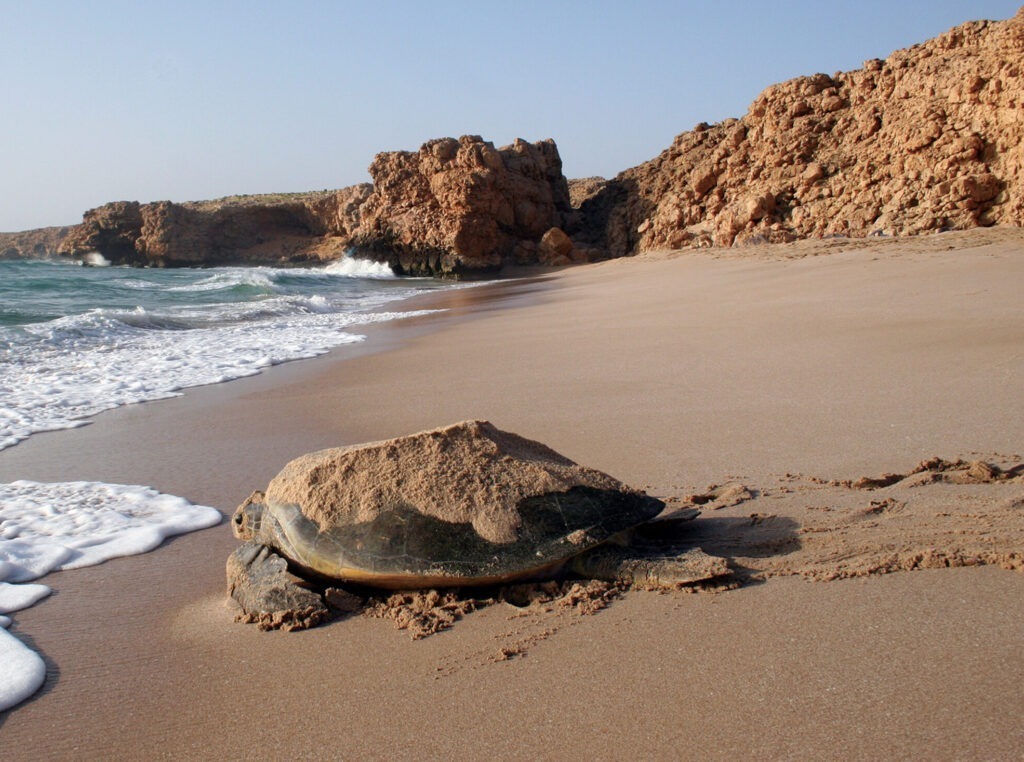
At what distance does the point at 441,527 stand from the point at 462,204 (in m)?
25.8

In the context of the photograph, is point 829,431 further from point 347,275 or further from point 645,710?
point 347,275

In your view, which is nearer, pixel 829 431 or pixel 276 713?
pixel 276 713

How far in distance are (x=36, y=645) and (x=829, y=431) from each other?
372 cm

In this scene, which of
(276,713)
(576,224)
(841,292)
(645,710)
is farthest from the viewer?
(576,224)

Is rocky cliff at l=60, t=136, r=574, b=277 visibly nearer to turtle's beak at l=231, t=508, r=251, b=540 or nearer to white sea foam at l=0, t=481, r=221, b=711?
white sea foam at l=0, t=481, r=221, b=711

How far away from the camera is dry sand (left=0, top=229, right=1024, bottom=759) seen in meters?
1.87

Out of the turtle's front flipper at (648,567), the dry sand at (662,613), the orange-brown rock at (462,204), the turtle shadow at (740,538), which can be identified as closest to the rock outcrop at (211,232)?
the orange-brown rock at (462,204)

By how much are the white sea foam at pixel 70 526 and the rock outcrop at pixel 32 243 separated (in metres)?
65.3

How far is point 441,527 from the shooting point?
2.68 m

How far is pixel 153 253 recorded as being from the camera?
138 feet

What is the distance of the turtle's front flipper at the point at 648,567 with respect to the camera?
2553 millimetres

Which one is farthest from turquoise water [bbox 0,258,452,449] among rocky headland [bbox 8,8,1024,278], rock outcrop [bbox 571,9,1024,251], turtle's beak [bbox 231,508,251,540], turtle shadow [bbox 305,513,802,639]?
rock outcrop [bbox 571,9,1024,251]

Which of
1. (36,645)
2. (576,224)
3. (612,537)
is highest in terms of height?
(576,224)

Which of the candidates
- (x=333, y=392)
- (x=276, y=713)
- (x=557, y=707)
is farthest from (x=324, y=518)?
(x=333, y=392)
